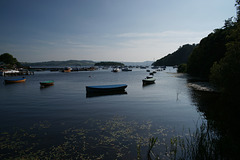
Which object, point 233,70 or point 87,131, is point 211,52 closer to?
point 233,70

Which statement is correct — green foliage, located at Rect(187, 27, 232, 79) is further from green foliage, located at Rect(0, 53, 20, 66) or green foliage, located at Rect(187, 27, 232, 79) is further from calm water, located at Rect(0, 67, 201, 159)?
green foliage, located at Rect(0, 53, 20, 66)

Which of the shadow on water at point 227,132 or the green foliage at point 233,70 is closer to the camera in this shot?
the shadow on water at point 227,132

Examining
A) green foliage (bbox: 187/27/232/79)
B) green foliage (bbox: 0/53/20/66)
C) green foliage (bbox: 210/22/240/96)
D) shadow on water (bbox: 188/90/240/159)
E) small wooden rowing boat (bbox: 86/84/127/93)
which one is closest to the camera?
shadow on water (bbox: 188/90/240/159)

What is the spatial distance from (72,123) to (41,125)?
3.34m

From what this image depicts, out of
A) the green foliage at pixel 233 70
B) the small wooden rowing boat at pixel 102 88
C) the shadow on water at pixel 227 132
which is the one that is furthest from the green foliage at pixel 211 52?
the shadow on water at pixel 227 132

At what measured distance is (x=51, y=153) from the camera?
10.8m

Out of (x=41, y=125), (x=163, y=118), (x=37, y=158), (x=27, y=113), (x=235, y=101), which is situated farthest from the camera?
(x=27, y=113)

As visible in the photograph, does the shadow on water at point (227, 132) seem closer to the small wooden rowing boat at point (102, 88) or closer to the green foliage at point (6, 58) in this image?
the small wooden rowing boat at point (102, 88)

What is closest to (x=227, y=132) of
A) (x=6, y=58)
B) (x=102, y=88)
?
(x=102, y=88)

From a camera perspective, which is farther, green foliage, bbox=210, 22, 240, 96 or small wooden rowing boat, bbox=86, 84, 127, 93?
small wooden rowing boat, bbox=86, 84, 127, 93

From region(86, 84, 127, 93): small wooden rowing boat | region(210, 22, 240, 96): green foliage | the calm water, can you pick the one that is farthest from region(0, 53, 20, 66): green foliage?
region(210, 22, 240, 96): green foliage

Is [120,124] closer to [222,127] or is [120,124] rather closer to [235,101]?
[222,127]

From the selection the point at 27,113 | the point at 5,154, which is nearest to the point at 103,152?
the point at 5,154

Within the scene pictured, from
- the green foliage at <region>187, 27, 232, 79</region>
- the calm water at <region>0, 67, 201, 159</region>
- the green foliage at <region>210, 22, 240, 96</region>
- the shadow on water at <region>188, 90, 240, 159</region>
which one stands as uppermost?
the green foliage at <region>187, 27, 232, 79</region>
